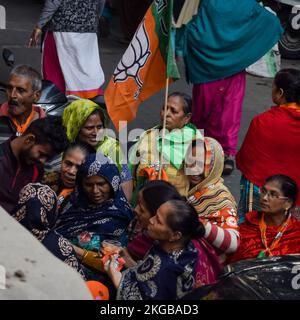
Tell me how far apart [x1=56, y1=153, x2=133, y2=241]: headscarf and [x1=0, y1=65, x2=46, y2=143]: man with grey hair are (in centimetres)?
81

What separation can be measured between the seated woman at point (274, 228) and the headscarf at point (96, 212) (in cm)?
65

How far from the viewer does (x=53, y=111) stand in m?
5.71

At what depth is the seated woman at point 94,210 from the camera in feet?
13.2

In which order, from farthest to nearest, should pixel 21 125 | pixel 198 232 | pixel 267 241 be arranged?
pixel 21 125, pixel 267 241, pixel 198 232

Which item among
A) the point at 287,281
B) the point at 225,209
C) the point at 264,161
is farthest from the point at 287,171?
the point at 287,281

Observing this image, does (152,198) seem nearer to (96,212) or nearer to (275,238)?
(96,212)

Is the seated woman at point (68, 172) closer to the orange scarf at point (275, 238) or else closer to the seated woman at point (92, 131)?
the seated woman at point (92, 131)

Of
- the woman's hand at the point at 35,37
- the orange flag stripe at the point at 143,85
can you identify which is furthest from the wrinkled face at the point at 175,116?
the woman's hand at the point at 35,37

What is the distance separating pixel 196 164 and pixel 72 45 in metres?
3.03

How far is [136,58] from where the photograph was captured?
4840 millimetres

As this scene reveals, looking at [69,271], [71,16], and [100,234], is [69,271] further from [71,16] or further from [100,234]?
[71,16]

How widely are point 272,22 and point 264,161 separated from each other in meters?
1.94

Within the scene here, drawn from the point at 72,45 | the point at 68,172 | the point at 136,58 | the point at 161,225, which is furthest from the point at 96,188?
the point at 72,45

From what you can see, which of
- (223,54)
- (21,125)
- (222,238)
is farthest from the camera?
(223,54)
